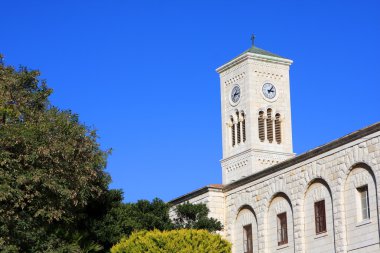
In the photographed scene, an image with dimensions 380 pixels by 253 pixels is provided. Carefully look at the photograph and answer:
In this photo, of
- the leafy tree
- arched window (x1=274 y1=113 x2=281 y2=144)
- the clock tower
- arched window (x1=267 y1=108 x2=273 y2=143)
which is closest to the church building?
the leafy tree

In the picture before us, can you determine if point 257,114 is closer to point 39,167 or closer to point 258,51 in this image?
point 258,51

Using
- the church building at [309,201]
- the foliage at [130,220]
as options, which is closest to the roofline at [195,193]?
the church building at [309,201]

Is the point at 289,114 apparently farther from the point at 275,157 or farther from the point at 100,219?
the point at 100,219

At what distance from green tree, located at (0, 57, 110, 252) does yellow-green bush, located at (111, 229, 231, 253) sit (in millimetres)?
2749

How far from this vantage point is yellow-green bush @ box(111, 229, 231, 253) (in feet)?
130

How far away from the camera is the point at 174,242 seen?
A: 39719mm

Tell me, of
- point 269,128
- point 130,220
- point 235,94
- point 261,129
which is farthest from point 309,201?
point 235,94

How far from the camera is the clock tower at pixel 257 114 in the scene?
250ft

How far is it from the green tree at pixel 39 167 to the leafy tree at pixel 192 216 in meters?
4.84

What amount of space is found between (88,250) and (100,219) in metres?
2.46

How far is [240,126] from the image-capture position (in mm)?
78312

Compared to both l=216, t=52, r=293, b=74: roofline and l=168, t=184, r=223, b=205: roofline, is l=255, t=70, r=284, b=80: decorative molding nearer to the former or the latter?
l=216, t=52, r=293, b=74: roofline

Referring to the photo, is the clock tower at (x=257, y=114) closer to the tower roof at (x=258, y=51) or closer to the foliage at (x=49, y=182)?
the tower roof at (x=258, y=51)

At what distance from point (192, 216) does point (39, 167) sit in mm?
9614
